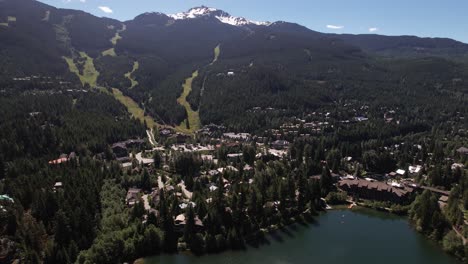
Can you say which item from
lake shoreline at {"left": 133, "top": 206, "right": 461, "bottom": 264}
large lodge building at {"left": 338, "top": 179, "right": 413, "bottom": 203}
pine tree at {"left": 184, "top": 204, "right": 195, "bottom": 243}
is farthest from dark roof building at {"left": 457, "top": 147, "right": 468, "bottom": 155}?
pine tree at {"left": 184, "top": 204, "right": 195, "bottom": 243}

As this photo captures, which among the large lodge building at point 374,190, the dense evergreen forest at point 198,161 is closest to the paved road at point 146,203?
the dense evergreen forest at point 198,161

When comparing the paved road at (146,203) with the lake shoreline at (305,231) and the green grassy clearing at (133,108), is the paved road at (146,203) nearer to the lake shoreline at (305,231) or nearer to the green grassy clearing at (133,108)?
the lake shoreline at (305,231)

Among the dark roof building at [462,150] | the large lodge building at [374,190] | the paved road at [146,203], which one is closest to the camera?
the paved road at [146,203]

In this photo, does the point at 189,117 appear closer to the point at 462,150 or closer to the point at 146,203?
the point at 146,203

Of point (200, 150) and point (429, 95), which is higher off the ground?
point (429, 95)

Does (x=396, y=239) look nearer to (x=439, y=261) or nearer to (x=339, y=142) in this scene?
(x=439, y=261)

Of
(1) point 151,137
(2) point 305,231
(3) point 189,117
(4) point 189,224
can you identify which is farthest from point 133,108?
(2) point 305,231

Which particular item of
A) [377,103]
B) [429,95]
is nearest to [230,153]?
[377,103]

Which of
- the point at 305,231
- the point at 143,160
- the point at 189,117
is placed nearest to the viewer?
the point at 305,231
